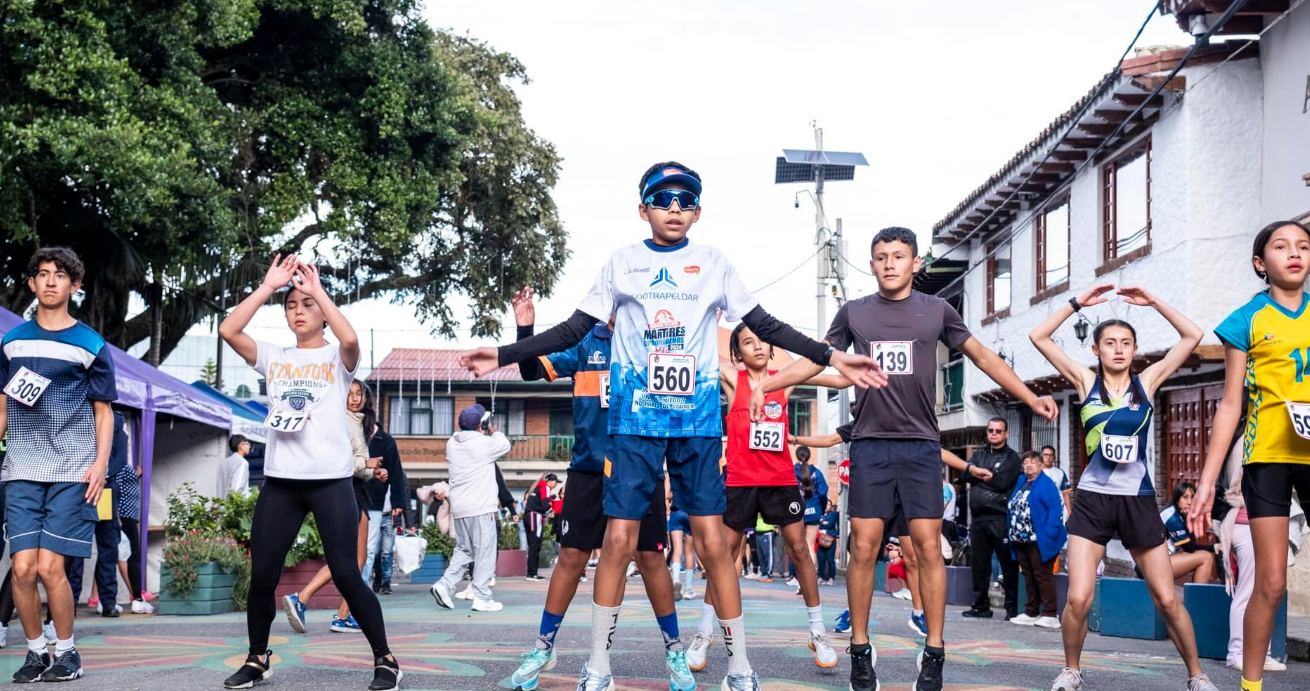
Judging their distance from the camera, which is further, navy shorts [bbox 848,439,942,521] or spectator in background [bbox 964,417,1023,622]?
spectator in background [bbox 964,417,1023,622]

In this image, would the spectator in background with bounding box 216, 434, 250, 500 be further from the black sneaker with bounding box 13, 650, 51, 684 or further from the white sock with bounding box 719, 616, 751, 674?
the white sock with bounding box 719, 616, 751, 674

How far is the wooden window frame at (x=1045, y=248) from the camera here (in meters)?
22.8

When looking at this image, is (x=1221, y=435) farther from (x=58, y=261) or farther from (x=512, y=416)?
(x=512, y=416)

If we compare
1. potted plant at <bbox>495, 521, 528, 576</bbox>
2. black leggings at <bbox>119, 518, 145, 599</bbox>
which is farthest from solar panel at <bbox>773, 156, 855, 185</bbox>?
black leggings at <bbox>119, 518, 145, 599</bbox>

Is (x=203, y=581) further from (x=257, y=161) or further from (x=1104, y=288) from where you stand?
(x=257, y=161)

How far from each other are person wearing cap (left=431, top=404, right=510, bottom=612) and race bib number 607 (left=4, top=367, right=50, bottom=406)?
18.5ft

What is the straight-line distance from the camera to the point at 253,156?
2266cm

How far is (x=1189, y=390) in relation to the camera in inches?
767

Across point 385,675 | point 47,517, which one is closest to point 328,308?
point 385,675

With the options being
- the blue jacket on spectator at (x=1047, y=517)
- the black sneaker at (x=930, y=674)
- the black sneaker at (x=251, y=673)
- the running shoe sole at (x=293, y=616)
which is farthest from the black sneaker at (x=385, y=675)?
the blue jacket on spectator at (x=1047, y=517)

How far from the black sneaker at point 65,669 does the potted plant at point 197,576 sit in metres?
5.60

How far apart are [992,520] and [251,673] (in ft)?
29.7

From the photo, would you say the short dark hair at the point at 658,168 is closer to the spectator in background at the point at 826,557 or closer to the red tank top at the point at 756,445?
the red tank top at the point at 756,445

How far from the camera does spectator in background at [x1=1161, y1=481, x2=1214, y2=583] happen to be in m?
10.1
